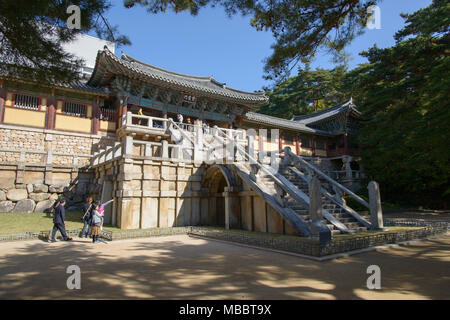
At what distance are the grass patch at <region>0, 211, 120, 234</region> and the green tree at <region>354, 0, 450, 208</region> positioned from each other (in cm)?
1392

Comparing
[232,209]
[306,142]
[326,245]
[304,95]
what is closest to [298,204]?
[232,209]

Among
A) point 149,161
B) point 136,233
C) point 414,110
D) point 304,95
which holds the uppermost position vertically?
point 304,95

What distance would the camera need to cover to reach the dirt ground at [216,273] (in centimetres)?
360

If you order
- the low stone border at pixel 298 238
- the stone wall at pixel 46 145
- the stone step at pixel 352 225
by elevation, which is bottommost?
the low stone border at pixel 298 238

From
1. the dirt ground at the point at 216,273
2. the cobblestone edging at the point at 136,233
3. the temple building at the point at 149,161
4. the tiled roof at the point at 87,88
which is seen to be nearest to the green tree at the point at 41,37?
the temple building at the point at 149,161

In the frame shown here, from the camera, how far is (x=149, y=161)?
438 inches

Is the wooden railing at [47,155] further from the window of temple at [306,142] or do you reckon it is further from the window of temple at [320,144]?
the window of temple at [320,144]

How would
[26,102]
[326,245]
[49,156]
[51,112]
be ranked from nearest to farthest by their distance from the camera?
[326,245] < [49,156] < [26,102] < [51,112]

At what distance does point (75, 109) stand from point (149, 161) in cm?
895

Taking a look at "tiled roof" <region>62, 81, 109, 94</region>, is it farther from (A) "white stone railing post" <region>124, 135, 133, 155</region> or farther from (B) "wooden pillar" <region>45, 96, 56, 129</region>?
(A) "white stone railing post" <region>124, 135, 133, 155</region>

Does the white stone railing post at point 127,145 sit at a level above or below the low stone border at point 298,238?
above

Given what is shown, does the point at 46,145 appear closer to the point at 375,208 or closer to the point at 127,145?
the point at 127,145

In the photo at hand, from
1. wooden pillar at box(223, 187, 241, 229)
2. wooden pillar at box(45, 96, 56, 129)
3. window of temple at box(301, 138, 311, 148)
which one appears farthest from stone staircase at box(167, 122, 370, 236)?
window of temple at box(301, 138, 311, 148)

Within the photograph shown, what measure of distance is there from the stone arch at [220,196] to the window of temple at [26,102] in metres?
11.4
